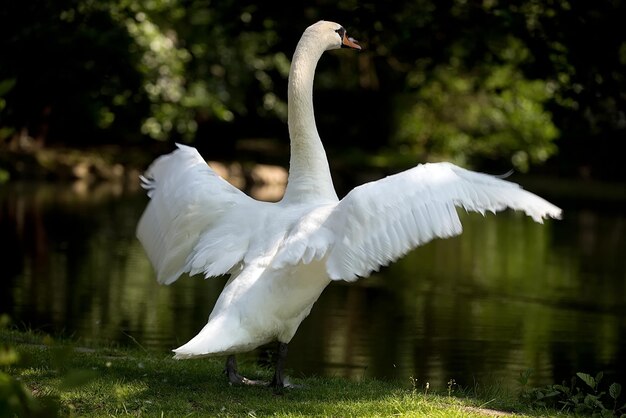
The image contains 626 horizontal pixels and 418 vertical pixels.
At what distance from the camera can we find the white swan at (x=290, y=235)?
6.17 m

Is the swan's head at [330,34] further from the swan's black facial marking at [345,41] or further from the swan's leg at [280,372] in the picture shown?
the swan's leg at [280,372]

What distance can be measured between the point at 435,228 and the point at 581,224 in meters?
22.0

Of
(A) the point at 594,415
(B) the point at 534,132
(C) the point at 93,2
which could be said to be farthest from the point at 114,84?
(B) the point at 534,132

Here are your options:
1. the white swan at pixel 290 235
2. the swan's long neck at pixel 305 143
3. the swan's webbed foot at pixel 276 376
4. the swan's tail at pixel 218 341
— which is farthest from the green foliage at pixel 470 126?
the swan's tail at pixel 218 341

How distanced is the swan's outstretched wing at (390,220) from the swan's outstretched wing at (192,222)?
473mm

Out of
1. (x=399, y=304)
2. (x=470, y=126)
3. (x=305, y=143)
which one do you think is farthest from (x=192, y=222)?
(x=470, y=126)

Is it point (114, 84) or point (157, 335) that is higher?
point (114, 84)

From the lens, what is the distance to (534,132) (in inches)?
1469


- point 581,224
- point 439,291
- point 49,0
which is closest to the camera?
point 49,0

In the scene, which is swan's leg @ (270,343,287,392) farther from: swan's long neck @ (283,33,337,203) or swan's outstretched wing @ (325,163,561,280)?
swan's long neck @ (283,33,337,203)

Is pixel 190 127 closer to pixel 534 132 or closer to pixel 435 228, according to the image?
pixel 534 132

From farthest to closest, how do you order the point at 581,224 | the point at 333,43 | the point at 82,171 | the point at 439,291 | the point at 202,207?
1. the point at 82,171
2. the point at 581,224
3. the point at 439,291
4. the point at 333,43
5. the point at 202,207

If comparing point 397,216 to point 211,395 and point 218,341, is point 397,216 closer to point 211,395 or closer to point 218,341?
point 218,341

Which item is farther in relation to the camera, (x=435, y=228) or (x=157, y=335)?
(x=157, y=335)
